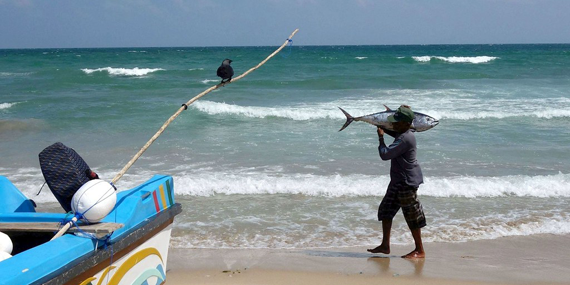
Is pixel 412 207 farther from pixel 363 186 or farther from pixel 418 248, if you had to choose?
pixel 363 186

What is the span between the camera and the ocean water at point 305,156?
6.28 meters

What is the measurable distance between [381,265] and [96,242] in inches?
102

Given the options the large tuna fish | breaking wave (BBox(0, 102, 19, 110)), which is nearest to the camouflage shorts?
the large tuna fish

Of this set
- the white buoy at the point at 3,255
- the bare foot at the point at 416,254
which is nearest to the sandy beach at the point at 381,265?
the bare foot at the point at 416,254

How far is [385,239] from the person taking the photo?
518cm

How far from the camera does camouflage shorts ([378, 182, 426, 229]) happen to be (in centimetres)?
495

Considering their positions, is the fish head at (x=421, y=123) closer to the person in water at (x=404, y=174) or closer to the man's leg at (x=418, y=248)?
the person in water at (x=404, y=174)

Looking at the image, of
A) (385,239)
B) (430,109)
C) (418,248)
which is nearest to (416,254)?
(418,248)

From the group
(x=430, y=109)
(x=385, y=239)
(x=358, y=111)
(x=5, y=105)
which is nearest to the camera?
(x=385, y=239)

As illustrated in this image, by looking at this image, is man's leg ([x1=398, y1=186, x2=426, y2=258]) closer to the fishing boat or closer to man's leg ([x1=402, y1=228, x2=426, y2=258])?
man's leg ([x1=402, y1=228, x2=426, y2=258])

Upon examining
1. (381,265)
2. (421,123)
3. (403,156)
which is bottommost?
(381,265)

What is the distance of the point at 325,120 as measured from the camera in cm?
1451

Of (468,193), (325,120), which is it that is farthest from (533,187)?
(325,120)

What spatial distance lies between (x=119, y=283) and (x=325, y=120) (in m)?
11.2
